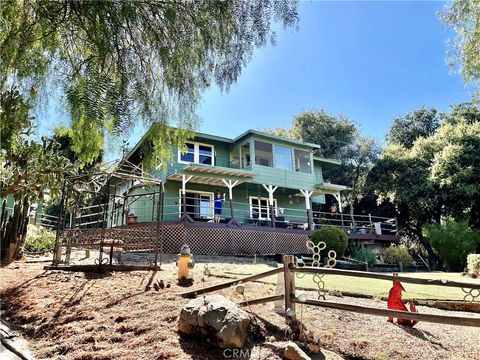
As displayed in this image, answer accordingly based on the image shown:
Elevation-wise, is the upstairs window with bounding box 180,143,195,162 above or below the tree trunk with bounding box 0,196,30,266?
above

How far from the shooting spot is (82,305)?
5.71 meters

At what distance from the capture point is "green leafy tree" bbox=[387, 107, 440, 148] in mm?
34406

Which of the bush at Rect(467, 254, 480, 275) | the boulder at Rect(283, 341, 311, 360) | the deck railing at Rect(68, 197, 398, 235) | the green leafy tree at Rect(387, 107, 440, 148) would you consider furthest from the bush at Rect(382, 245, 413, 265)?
the boulder at Rect(283, 341, 311, 360)

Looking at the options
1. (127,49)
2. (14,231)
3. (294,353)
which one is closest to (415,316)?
(294,353)

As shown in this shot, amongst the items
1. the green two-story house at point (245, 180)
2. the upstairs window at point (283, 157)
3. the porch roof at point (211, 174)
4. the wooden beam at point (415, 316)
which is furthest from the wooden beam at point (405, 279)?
the upstairs window at point (283, 157)

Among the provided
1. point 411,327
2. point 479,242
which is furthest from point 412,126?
point 411,327

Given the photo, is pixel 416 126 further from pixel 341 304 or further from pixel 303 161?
pixel 341 304

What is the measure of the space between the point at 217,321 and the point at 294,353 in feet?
3.09

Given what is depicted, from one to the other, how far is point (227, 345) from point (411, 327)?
2.89 meters

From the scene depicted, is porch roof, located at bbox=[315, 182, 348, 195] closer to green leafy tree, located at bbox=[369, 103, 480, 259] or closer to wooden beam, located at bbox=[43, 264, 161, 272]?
green leafy tree, located at bbox=[369, 103, 480, 259]

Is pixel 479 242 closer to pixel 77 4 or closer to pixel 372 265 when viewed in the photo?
pixel 372 265

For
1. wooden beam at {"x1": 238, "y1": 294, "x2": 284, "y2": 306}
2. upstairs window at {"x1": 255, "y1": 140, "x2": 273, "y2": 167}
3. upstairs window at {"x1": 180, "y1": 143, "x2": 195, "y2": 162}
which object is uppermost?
upstairs window at {"x1": 255, "y1": 140, "x2": 273, "y2": 167}

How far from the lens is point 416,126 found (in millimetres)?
34625

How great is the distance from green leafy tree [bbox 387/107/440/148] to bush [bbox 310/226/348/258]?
819 inches
